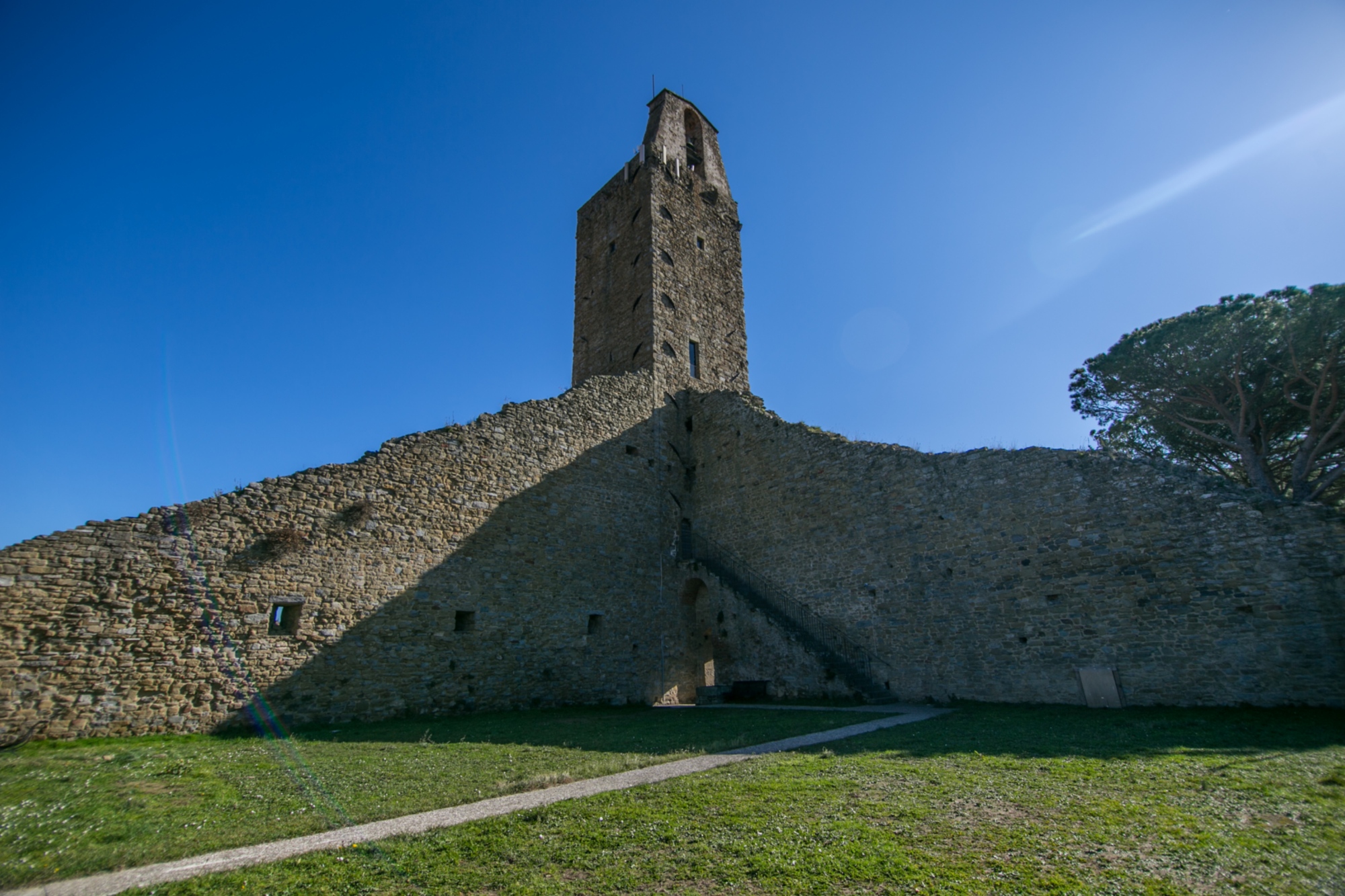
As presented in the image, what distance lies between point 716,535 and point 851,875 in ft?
51.1

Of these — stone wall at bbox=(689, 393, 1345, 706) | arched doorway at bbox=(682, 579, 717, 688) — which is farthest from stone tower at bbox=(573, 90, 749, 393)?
arched doorway at bbox=(682, 579, 717, 688)

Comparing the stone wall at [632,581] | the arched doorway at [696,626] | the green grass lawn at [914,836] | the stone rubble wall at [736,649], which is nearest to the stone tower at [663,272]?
the stone wall at [632,581]

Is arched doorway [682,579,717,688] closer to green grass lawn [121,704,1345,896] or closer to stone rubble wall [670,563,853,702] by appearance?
stone rubble wall [670,563,853,702]

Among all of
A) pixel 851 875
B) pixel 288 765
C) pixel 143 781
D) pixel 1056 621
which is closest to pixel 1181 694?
pixel 1056 621

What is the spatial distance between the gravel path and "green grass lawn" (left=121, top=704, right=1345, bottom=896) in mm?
246

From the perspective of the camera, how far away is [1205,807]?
5.06m

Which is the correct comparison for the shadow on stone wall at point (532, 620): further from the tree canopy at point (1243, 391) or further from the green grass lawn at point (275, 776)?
the tree canopy at point (1243, 391)

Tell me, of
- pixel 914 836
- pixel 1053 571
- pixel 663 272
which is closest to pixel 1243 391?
pixel 1053 571

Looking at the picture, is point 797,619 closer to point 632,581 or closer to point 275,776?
point 632,581

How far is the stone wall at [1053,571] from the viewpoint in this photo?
9953mm

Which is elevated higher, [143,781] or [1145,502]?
[1145,502]

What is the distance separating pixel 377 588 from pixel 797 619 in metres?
10.5

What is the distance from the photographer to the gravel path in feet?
13.8

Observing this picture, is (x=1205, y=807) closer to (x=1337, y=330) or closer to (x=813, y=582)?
(x=813, y=582)
